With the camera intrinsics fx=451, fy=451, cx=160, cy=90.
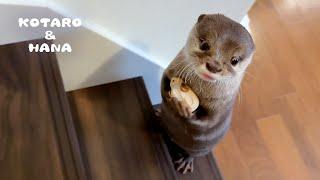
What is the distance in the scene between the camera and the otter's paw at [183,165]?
1.35 metres

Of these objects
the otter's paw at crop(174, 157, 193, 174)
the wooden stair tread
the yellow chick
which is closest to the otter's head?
the yellow chick

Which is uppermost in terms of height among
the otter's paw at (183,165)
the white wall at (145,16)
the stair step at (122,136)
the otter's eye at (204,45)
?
the white wall at (145,16)

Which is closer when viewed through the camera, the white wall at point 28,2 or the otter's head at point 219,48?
the otter's head at point 219,48

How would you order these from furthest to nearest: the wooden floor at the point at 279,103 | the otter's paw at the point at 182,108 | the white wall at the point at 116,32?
the wooden floor at the point at 279,103 → the white wall at the point at 116,32 → the otter's paw at the point at 182,108

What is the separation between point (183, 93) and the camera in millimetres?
1067

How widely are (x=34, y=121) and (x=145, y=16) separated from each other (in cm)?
48

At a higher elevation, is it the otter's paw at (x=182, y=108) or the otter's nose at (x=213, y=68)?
the otter's nose at (x=213, y=68)

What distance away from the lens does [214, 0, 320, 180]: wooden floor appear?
5.36 ft

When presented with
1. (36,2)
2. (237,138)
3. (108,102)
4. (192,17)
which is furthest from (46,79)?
(237,138)

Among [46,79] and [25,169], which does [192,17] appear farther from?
[25,169]

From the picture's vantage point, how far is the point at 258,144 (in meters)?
1.66

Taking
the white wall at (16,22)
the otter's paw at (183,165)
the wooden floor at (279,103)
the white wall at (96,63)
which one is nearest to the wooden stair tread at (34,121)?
the white wall at (16,22)

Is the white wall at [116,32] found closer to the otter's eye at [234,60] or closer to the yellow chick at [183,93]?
the yellow chick at [183,93]

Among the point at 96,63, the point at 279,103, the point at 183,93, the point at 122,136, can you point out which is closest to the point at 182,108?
the point at 183,93
